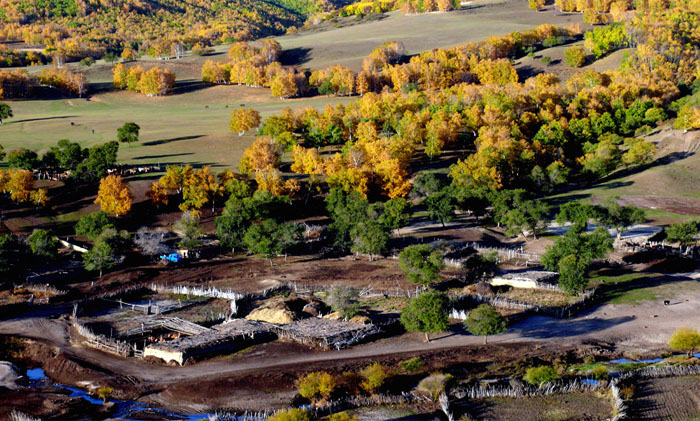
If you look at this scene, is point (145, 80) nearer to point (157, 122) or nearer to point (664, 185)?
point (157, 122)

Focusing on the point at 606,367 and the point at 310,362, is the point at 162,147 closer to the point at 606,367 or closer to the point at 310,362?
the point at 310,362

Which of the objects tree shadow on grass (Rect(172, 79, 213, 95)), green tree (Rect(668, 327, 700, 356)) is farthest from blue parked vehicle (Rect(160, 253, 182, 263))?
tree shadow on grass (Rect(172, 79, 213, 95))

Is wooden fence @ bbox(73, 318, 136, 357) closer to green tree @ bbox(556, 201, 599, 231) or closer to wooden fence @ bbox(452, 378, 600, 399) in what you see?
wooden fence @ bbox(452, 378, 600, 399)

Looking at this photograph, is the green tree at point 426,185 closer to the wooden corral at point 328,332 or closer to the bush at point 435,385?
the wooden corral at point 328,332

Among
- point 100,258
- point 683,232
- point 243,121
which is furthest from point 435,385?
point 243,121

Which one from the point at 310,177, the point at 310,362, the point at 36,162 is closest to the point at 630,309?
the point at 310,362

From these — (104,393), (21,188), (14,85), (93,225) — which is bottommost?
(104,393)

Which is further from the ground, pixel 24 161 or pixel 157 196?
pixel 24 161

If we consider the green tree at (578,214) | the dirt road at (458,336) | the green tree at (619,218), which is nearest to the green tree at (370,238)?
the green tree at (578,214)
